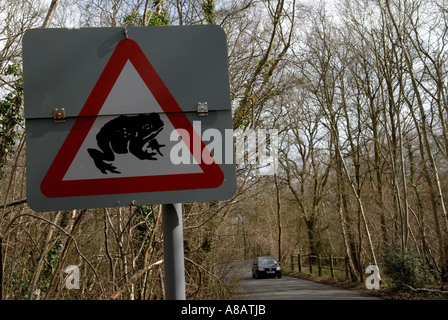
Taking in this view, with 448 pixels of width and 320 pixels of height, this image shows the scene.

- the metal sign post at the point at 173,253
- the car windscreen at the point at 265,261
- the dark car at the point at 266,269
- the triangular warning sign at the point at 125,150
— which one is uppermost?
the triangular warning sign at the point at 125,150

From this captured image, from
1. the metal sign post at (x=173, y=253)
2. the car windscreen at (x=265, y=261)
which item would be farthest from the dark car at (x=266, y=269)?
the metal sign post at (x=173, y=253)

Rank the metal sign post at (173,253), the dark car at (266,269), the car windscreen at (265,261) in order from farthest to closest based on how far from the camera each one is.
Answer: the car windscreen at (265,261) < the dark car at (266,269) < the metal sign post at (173,253)

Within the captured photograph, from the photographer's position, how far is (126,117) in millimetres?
1501

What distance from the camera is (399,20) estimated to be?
16.4 metres

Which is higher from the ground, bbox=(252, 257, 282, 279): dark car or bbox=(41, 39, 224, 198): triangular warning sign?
bbox=(41, 39, 224, 198): triangular warning sign

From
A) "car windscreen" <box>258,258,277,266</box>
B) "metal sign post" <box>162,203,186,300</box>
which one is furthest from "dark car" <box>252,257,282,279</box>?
"metal sign post" <box>162,203,186,300</box>

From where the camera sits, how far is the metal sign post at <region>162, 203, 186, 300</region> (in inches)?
55.0

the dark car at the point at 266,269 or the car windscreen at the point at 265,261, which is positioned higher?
the car windscreen at the point at 265,261

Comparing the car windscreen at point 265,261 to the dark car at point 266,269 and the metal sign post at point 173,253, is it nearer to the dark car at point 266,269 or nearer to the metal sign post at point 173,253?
the dark car at point 266,269

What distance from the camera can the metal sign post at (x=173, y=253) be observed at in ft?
4.58

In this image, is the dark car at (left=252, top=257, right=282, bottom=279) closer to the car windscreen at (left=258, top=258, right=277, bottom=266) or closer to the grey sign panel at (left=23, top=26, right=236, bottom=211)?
the car windscreen at (left=258, top=258, right=277, bottom=266)

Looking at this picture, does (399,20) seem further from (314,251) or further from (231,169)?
(314,251)

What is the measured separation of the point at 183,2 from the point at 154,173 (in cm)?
913

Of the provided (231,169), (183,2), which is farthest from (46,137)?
(183,2)
